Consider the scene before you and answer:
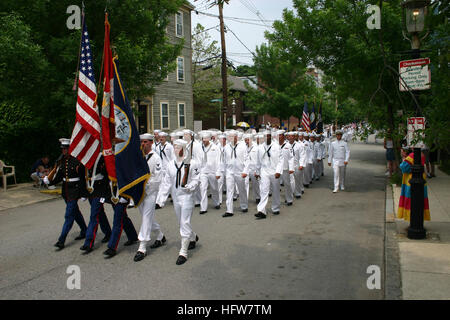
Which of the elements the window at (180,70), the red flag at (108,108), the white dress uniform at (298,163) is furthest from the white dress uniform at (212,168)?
the window at (180,70)

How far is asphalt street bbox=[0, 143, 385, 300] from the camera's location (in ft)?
16.3

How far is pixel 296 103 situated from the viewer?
3497 centimetres

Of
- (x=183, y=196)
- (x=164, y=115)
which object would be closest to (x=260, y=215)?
(x=183, y=196)

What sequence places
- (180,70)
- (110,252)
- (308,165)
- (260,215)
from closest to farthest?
(110,252), (260,215), (308,165), (180,70)

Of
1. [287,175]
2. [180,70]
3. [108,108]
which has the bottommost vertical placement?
[287,175]

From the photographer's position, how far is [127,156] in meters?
6.36

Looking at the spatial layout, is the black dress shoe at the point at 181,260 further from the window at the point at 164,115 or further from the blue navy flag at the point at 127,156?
the window at the point at 164,115

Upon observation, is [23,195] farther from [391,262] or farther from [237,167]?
[391,262]

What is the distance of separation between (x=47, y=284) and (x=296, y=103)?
3174 cm

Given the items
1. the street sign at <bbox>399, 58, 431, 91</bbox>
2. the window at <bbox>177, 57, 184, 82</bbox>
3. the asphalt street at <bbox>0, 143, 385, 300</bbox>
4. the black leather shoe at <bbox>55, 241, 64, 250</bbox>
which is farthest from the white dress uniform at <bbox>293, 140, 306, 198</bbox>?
the window at <bbox>177, 57, 184, 82</bbox>

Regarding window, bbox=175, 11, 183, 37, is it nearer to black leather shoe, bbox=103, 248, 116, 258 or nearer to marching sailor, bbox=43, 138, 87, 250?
marching sailor, bbox=43, 138, 87, 250

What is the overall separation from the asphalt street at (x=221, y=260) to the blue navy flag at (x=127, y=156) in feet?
3.82

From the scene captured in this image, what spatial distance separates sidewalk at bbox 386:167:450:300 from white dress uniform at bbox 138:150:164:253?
392 centimetres

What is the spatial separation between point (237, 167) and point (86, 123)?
4.57 meters
